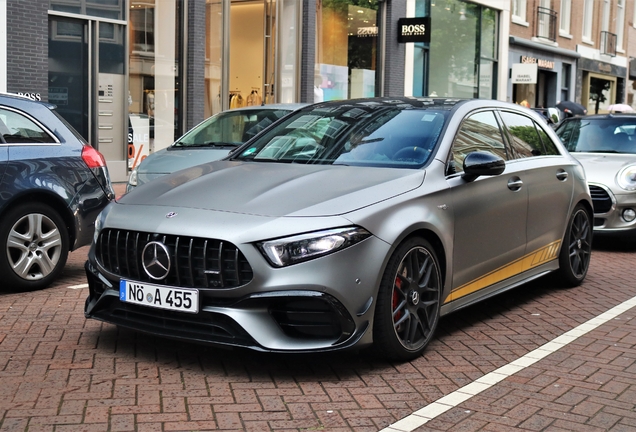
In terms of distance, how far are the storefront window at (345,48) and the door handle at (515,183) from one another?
1507 centimetres

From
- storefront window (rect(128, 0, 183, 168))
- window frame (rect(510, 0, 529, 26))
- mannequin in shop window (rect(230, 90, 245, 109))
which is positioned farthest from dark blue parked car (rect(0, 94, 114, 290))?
window frame (rect(510, 0, 529, 26))

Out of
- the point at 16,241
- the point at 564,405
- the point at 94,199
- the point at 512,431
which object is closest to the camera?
the point at 512,431

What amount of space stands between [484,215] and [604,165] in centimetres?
538

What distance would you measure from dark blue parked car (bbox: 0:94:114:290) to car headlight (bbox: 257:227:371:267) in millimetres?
3125

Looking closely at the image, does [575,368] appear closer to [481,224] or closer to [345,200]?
[481,224]

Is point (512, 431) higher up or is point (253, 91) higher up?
point (253, 91)

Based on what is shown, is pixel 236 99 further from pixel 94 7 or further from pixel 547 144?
pixel 547 144

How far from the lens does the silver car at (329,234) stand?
175 inches

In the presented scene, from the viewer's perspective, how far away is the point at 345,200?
4.71 meters

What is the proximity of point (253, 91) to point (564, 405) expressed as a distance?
53.2ft

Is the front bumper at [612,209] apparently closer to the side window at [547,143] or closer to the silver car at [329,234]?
the side window at [547,143]

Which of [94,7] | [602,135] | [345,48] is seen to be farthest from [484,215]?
[345,48]

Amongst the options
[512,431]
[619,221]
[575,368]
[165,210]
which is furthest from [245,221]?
[619,221]

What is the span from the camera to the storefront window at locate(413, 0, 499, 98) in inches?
1006
